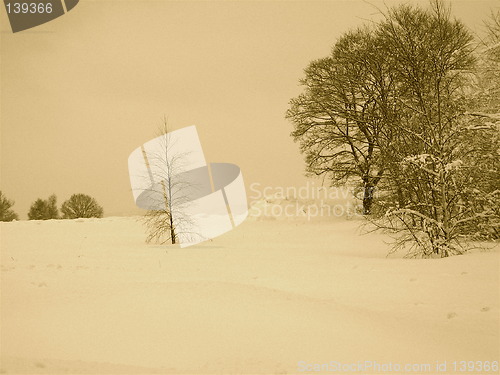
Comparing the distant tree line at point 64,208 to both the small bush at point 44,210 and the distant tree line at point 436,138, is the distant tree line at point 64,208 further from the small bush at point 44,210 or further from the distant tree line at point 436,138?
the distant tree line at point 436,138

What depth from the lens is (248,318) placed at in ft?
14.3

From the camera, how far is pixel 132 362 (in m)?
3.38

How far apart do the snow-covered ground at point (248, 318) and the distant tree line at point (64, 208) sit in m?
34.6

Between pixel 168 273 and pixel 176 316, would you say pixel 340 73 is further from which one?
pixel 176 316

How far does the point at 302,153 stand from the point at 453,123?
43.9ft

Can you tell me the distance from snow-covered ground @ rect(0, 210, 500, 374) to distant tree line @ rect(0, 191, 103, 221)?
34591mm

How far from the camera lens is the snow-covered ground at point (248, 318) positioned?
347 cm

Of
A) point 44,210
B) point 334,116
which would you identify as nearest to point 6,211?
point 44,210

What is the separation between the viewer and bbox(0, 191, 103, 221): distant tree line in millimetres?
39156

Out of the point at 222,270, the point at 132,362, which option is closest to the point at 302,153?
the point at 222,270

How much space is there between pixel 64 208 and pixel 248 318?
39.3m

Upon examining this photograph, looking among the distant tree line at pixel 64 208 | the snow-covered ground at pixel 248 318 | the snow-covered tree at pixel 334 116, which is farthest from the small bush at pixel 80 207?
the snow-covered ground at pixel 248 318

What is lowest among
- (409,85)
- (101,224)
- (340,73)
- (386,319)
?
(386,319)

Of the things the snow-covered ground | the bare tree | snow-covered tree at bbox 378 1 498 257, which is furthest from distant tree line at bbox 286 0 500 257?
the bare tree
